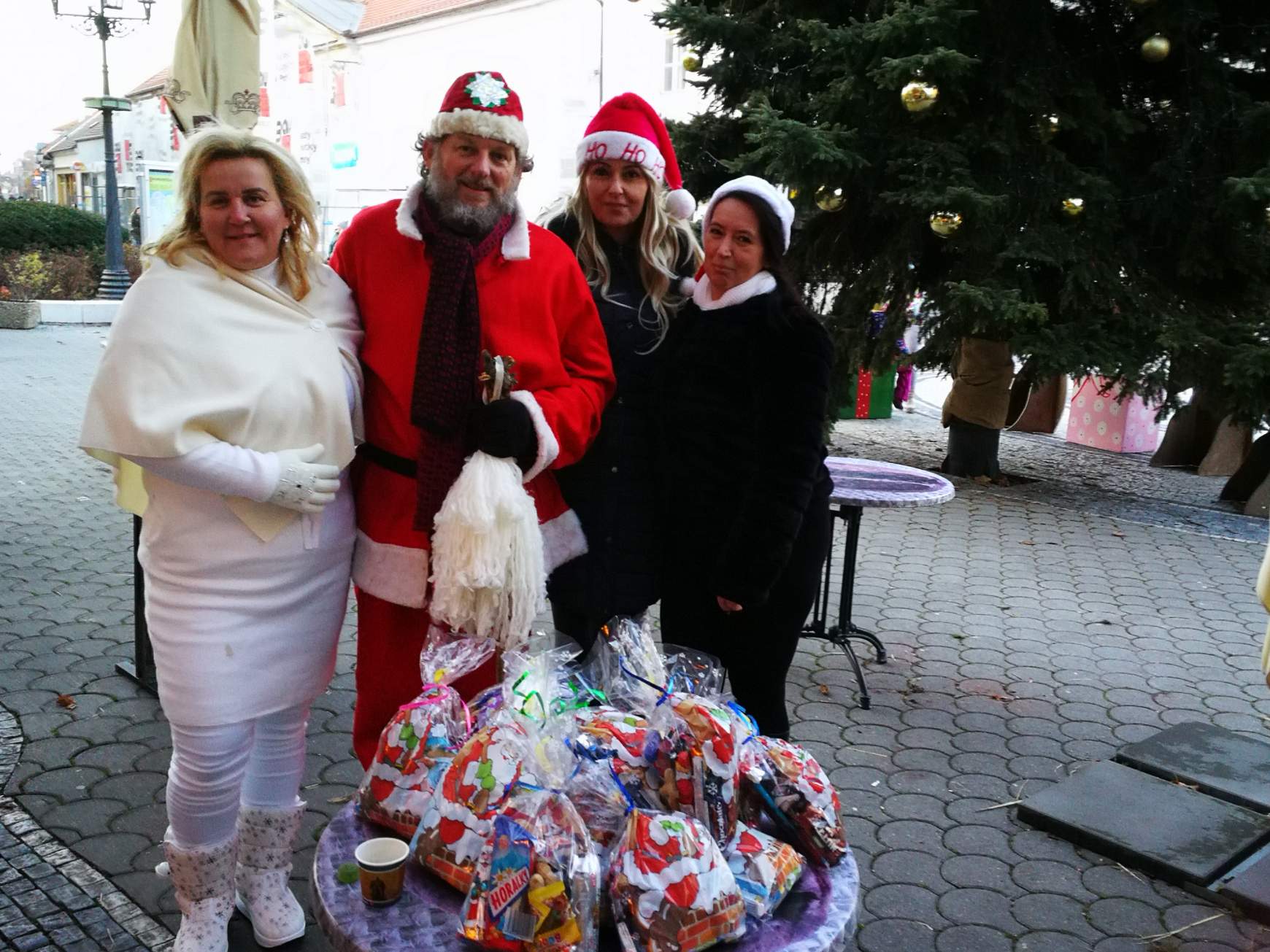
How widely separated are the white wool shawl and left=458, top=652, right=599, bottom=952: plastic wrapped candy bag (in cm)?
96

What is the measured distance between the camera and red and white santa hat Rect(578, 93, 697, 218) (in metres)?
2.86

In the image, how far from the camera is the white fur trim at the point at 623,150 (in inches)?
112

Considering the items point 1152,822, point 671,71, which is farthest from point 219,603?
point 671,71

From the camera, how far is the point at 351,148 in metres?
29.8

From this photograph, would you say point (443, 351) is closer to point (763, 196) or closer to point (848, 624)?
point (763, 196)

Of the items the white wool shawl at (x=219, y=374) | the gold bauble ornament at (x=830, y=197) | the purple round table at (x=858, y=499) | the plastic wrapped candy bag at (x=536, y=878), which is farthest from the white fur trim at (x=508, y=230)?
the gold bauble ornament at (x=830, y=197)

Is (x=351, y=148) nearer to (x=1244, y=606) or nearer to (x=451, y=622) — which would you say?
(x=1244, y=606)

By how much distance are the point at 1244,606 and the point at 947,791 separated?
3381 mm

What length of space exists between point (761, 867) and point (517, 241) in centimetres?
154

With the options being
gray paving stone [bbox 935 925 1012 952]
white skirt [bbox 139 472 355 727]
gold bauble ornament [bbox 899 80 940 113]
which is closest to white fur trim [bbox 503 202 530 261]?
white skirt [bbox 139 472 355 727]

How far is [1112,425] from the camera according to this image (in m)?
11.3

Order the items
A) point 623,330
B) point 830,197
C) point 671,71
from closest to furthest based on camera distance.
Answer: point 623,330 < point 830,197 < point 671,71

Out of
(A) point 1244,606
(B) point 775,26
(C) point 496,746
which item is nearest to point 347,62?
(B) point 775,26

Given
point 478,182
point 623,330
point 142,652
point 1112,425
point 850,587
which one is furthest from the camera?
point 1112,425
